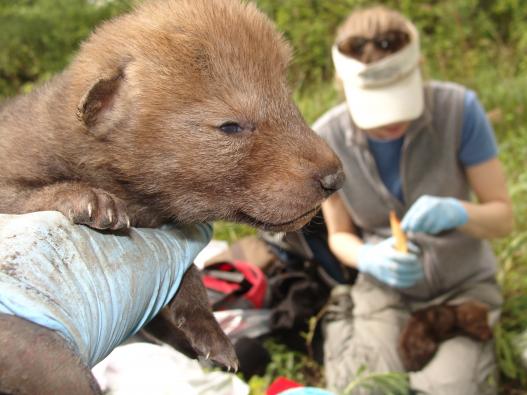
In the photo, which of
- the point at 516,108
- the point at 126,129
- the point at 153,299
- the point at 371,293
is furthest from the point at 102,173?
the point at 516,108

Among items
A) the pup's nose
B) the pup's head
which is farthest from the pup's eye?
the pup's nose

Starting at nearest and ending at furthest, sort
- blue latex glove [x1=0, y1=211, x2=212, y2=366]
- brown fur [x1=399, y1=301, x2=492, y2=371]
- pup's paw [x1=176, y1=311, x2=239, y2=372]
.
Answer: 1. blue latex glove [x1=0, y1=211, x2=212, y2=366]
2. pup's paw [x1=176, y1=311, x2=239, y2=372]
3. brown fur [x1=399, y1=301, x2=492, y2=371]

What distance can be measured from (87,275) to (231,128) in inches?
21.5

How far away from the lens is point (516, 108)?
649 centimetres

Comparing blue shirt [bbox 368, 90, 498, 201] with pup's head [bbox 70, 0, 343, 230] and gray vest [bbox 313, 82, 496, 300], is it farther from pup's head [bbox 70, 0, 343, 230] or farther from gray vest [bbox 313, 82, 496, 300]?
pup's head [bbox 70, 0, 343, 230]

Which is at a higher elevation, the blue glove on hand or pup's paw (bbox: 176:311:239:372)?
pup's paw (bbox: 176:311:239:372)

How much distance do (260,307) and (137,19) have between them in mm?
2495

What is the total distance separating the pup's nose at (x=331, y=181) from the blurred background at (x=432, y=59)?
0.98 metres

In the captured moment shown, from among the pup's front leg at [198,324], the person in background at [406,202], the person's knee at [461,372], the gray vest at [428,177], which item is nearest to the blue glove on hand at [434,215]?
the person in background at [406,202]

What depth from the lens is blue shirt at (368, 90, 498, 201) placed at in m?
3.65

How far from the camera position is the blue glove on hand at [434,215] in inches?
134

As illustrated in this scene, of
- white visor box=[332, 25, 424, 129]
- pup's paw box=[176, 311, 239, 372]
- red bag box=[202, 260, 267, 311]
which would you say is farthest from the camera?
red bag box=[202, 260, 267, 311]

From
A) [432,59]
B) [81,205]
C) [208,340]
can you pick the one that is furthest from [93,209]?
[432,59]

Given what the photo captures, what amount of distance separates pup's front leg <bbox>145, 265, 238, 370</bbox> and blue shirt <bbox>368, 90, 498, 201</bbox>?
199 cm
